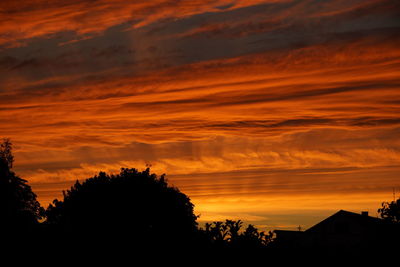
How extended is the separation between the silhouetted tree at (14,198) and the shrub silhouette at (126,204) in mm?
6894

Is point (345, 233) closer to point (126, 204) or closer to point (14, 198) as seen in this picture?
point (126, 204)

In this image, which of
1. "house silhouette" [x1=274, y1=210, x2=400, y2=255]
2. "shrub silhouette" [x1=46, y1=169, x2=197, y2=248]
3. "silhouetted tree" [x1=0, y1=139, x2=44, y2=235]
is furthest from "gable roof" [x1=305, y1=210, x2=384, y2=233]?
"silhouetted tree" [x1=0, y1=139, x2=44, y2=235]

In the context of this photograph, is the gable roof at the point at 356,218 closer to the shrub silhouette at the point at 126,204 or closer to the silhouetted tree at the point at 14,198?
the shrub silhouette at the point at 126,204

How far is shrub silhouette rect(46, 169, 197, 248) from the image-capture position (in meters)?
78.3

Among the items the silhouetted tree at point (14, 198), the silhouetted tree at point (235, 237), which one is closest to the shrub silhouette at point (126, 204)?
the silhouetted tree at point (14, 198)

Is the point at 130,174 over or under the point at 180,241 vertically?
over

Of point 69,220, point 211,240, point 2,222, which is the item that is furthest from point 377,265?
point 69,220

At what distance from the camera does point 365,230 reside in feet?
263

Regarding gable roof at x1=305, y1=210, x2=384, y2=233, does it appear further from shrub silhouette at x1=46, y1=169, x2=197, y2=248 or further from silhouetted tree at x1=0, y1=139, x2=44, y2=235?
silhouetted tree at x1=0, y1=139, x2=44, y2=235

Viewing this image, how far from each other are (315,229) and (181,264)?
144ft

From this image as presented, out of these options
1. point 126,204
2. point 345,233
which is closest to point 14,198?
point 126,204

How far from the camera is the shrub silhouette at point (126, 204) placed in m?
78.3

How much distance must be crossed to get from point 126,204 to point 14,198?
56.6 ft

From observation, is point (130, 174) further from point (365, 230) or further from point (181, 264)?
point (181, 264)
